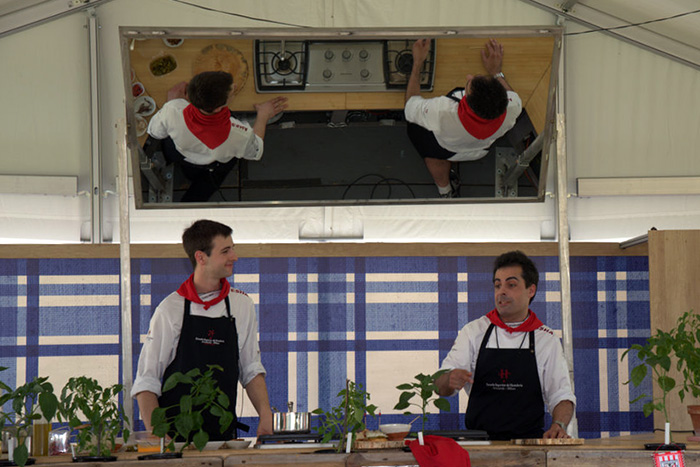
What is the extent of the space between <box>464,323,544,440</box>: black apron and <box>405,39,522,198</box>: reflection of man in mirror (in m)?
0.69

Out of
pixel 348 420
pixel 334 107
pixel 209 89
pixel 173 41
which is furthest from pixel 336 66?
pixel 348 420

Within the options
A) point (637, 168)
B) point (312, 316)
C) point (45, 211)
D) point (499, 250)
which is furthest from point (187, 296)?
point (637, 168)

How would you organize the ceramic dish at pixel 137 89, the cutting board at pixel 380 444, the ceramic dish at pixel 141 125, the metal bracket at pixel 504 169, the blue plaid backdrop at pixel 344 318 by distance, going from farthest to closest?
the blue plaid backdrop at pixel 344 318 < the metal bracket at pixel 504 169 < the ceramic dish at pixel 141 125 < the ceramic dish at pixel 137 89 < the cutting board at pixel 380 444

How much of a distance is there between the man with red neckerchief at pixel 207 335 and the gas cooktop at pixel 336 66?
627 mm

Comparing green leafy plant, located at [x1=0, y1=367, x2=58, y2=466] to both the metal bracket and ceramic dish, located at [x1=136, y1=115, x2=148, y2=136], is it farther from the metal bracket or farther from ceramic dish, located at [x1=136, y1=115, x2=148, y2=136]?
the metal bracket

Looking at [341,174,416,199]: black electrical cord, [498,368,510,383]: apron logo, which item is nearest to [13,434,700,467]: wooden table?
[498,368,510,383]: apron logo

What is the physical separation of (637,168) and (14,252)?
379 cm

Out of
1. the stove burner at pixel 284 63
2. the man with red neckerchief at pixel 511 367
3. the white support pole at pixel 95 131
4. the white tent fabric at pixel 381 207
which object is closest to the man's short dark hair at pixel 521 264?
the man with red neckerchief at pixel 511 367

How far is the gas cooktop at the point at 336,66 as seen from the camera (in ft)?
11.1

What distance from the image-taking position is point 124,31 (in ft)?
10.5

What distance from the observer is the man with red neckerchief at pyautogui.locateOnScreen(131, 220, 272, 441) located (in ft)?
10.9

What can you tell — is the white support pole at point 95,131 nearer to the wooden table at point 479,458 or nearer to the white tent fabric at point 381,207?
the white tent fabric at point 381,207

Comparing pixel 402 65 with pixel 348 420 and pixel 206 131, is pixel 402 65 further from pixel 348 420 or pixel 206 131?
pixel 348 420

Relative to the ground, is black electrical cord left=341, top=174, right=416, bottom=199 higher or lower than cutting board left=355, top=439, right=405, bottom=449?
higher
